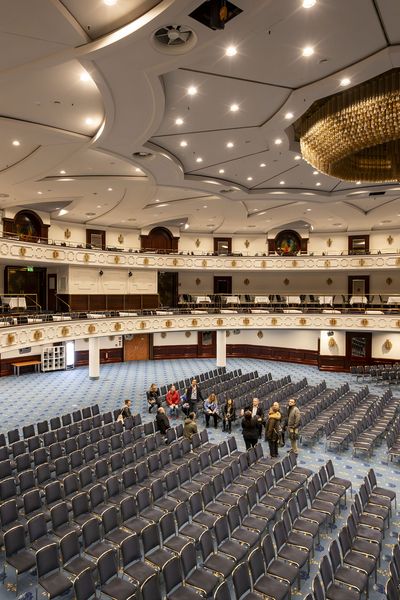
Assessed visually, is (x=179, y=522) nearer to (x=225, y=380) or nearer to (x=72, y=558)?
(x=72, y=558)

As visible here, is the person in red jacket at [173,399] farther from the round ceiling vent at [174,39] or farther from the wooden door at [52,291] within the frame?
the wooden door at [52,291]

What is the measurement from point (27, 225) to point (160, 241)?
28.3 ft

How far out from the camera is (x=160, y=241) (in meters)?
27.3

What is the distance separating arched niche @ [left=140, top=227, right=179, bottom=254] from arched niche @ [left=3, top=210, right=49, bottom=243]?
261 inches

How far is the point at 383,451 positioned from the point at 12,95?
1379 cm

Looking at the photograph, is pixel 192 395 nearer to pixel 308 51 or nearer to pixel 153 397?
pixel 153 397

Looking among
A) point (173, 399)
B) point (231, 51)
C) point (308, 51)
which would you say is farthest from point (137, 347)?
point (308, 51)

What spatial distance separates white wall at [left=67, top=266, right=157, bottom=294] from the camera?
23609mm

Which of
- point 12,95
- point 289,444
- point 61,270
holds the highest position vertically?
point 12,95

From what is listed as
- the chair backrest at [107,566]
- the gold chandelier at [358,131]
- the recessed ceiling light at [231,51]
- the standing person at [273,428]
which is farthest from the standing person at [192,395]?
the recessed ceiling light at [231,51]

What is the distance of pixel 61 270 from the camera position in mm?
23609

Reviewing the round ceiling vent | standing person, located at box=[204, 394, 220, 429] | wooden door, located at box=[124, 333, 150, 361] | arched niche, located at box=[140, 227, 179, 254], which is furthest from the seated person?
arched niche, located at box=[140, 227, 179, 254]

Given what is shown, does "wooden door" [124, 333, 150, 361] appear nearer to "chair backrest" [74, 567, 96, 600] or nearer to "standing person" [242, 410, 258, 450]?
"standing person" [242, 410, 258, 450]

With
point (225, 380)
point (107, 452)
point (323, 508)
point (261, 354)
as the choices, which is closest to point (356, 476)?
point (323, 508)
